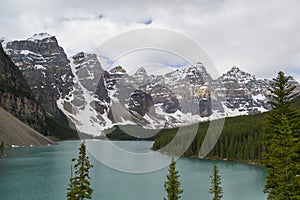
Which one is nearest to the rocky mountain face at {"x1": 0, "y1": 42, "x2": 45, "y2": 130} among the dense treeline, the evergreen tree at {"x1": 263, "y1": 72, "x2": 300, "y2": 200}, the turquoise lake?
the turquoise lake

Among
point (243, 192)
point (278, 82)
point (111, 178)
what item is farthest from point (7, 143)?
point (278, 82)

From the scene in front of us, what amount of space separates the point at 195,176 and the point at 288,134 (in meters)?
38.3

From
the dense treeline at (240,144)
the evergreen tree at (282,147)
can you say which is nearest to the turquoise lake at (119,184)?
the dense treeline at (240,144)

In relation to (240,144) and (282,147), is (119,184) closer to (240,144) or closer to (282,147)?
(282,147)

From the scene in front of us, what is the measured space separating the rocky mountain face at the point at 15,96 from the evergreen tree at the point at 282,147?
558 ft

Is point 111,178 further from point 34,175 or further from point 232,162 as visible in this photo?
point 232,162

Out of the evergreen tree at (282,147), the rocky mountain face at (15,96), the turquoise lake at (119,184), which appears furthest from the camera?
the rocky mountain face at (15,96)

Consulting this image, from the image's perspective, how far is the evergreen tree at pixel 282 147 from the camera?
17.8 metres

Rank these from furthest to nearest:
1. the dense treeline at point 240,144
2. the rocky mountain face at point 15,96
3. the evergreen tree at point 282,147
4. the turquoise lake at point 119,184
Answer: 1. the rocky mountain face at point 15,96
2. the dense treeline at point 240,144
3. the turquoise lake at point 119,184
4. the evergreen tree at point 282,147

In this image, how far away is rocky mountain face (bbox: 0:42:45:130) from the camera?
170 meters

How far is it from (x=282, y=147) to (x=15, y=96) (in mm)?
182059

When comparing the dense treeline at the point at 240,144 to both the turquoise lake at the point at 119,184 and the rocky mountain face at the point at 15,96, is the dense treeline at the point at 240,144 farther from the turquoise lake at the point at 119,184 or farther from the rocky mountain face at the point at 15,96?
the rocky mountain face at the point at 15,96

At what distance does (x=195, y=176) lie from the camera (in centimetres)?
5500

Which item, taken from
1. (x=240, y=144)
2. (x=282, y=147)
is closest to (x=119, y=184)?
(x=282, y=147)
